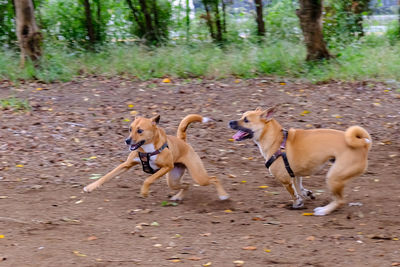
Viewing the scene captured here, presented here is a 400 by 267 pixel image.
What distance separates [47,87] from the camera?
10805 mm

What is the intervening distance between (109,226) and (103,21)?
32.3 feet

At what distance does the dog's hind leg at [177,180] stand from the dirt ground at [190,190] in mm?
116

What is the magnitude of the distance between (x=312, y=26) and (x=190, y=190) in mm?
6161

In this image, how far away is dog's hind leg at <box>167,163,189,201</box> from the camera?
642 cm

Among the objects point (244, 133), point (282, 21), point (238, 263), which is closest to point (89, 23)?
point (282, 21)

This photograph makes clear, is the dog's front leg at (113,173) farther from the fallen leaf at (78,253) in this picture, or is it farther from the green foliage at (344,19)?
the green foliage at (344,19)

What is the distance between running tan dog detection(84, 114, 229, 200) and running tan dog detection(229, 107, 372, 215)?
610mm

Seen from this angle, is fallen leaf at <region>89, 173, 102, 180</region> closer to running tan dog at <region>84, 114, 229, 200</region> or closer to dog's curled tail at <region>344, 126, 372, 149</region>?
running tan dog at <region>84, 114, 229, 200</region>

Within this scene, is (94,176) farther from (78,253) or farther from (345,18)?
(345,18)

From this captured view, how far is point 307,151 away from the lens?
5902mm

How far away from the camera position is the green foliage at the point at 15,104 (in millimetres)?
9482

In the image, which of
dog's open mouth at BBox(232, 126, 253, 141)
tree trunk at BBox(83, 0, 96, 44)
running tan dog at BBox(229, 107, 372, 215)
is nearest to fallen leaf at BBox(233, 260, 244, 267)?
running tan dog at BBox(229, 107, 372, 215)

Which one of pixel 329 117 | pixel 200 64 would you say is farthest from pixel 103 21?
pixel 329 117

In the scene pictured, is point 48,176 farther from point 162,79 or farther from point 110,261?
point 162,79
